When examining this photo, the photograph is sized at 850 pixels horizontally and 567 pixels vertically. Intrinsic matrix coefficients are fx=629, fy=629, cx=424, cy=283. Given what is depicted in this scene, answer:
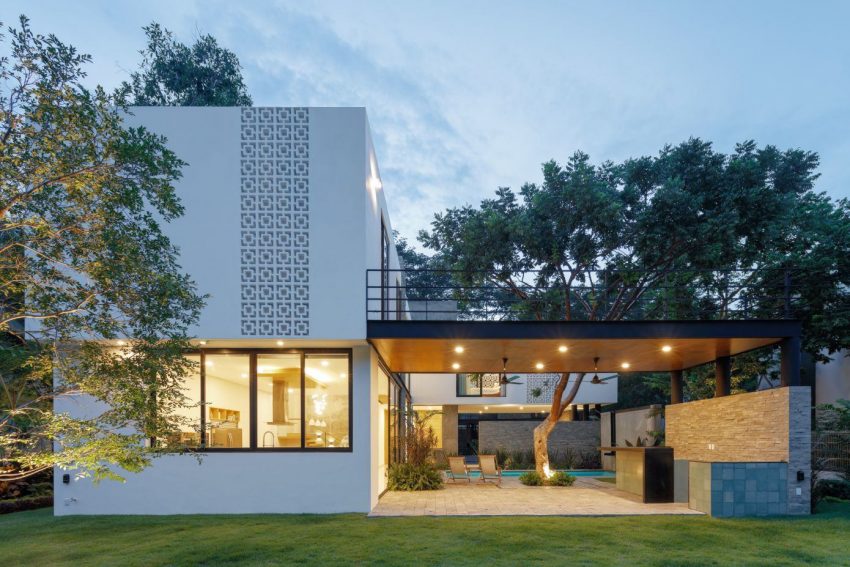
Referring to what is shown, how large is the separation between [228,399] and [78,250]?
5.43 metres

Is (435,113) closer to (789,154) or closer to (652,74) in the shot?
(652,74)

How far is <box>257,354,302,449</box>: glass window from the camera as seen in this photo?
10.5 meters

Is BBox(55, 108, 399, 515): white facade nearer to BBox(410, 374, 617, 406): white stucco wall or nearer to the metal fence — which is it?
the metal fence

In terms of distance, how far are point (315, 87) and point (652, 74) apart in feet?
169

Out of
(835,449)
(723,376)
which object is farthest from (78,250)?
(835,449)

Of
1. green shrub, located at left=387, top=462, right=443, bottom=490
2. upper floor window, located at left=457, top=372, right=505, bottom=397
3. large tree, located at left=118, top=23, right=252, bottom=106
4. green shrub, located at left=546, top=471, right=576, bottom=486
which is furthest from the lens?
upper floor window, located at left=457, top=372, right=505, bottom=397

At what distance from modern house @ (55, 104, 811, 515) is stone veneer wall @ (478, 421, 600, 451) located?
1272 centimetres

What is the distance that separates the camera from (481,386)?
22.9 m

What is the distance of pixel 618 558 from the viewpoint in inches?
281

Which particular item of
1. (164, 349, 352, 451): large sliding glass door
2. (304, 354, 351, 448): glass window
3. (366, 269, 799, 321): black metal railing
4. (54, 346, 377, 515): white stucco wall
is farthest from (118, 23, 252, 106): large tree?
(54, 346, 377, 515): white stucco wall

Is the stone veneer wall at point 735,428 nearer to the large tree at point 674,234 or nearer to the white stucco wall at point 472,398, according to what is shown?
the large tree at point 674,234

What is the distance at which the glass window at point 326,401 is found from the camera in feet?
34.2

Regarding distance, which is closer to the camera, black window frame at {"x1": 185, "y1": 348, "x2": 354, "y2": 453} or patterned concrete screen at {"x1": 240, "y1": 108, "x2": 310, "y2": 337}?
patterned concrete screen at {"x1": 240, "y1": 108, "x2": 310, "y2": 337}

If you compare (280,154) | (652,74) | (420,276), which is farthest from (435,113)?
(280,154)
